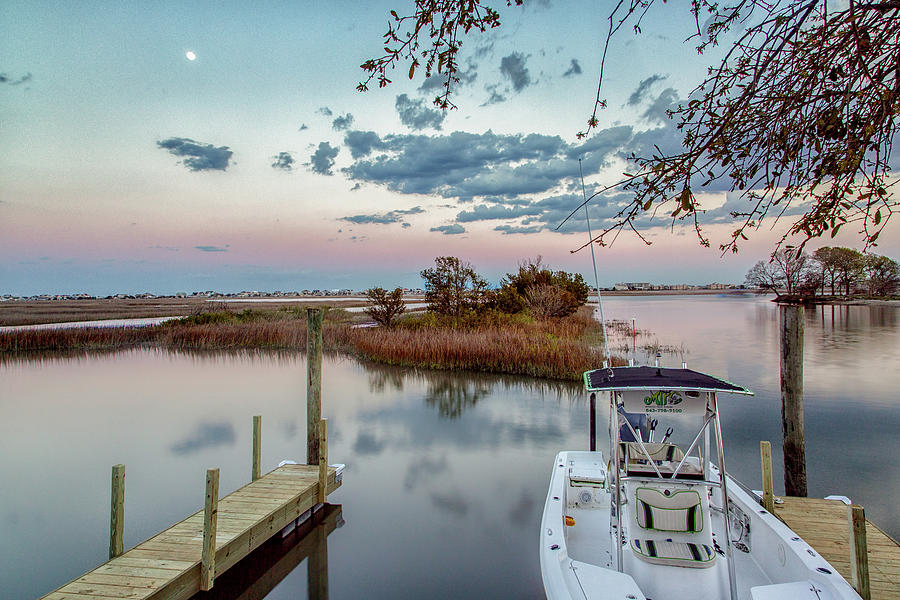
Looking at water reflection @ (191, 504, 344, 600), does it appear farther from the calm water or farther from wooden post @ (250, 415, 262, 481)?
wooden post @ (250, 415, 262, 481)

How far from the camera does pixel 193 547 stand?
499 centimetres

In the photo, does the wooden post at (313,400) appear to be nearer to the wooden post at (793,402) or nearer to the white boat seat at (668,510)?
the white boat seat at (668,510)

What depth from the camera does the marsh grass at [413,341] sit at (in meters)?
17.9

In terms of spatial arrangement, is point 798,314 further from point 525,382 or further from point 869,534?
point 525,382

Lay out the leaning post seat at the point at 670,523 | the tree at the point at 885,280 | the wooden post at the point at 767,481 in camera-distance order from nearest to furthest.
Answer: the leaning post seat at the point at 670,523
the wooden post at the point at 767,481
the tree at the point at 885,280

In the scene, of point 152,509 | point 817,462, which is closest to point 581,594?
point 152,509

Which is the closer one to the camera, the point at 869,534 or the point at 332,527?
the point at 869,534

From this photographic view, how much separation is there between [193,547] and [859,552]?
231 inches

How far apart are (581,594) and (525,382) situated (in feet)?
44.1

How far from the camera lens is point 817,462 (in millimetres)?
9672

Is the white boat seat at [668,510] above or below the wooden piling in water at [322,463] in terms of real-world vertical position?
above

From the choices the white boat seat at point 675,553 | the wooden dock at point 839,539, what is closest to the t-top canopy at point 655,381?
the white boat seat at point 675,553

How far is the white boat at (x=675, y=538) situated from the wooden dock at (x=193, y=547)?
3.19 meters

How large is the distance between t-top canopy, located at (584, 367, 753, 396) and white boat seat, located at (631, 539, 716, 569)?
1.24 m
